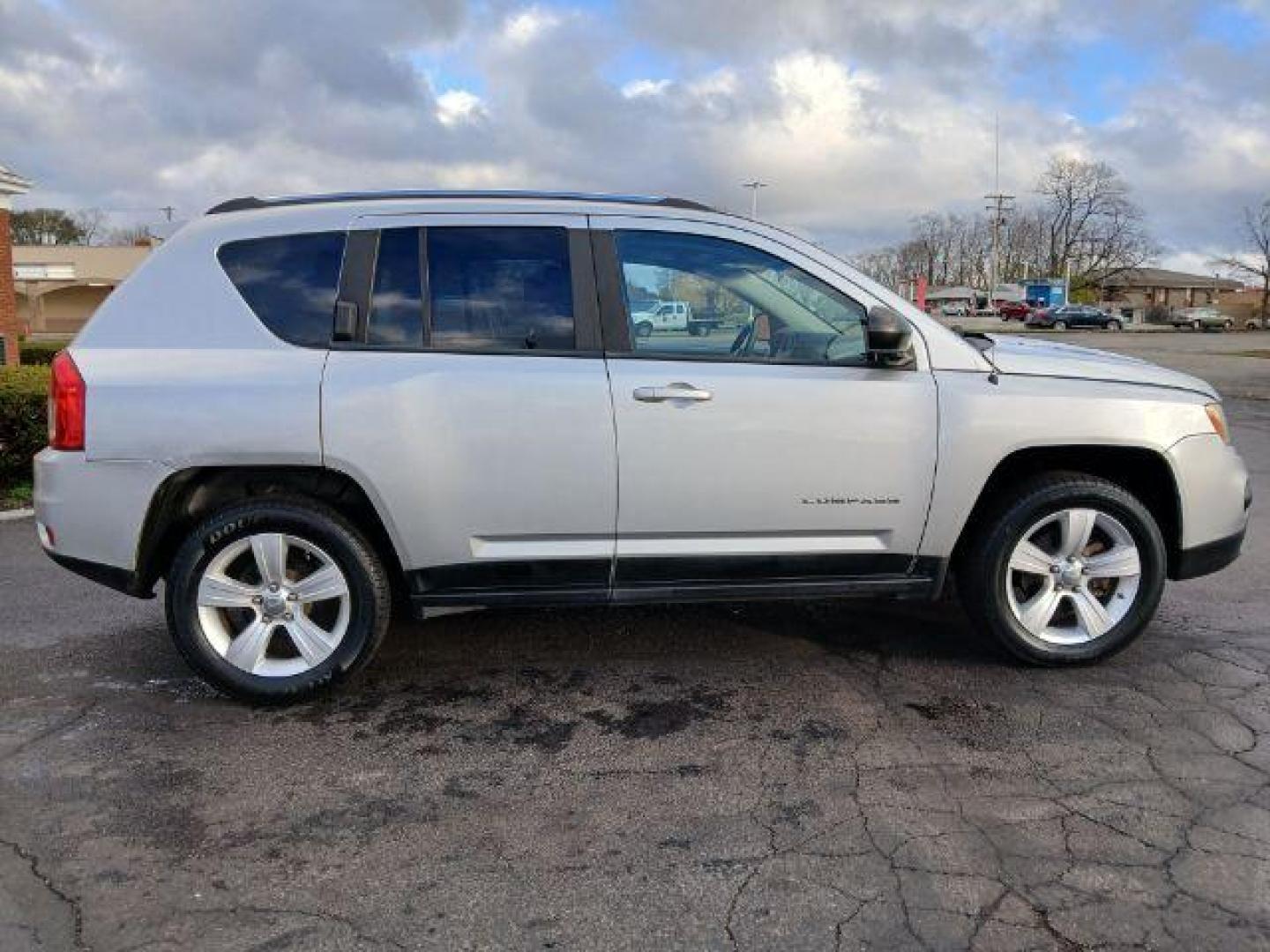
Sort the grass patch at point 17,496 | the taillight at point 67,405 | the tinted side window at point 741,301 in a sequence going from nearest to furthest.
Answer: the taillight at point 67,405, the tinted side window at point 741,301, the grass patch at point 17,496

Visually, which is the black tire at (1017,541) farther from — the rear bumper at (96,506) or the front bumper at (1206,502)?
the rear bumper at (96,506)

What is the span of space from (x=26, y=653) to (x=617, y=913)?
11.2 ft

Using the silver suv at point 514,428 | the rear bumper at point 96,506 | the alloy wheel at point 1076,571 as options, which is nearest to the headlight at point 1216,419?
the silver suv at point 514,428

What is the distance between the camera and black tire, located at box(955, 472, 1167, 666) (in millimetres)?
4145

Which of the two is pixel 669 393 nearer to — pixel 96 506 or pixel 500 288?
pixel 500 288

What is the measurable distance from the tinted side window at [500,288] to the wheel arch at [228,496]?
2.25 feet

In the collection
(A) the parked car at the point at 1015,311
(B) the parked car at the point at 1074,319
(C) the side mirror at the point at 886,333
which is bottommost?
(C) the side mirror at the point at 886,333

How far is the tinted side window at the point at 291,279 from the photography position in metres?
3.87

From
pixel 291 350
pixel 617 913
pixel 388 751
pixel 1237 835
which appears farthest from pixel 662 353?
pixel 1237 835

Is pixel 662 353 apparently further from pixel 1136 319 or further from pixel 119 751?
pixel 1136 319

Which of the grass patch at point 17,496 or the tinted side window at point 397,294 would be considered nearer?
the tinted side window at point 397,294

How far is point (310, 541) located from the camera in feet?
12.8

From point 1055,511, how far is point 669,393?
5.54 ft

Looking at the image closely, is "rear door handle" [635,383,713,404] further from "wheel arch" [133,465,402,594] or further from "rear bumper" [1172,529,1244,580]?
"rear bumper" [1172,529,1244,580]
